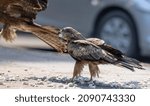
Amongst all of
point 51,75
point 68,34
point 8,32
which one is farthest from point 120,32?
point 68,34

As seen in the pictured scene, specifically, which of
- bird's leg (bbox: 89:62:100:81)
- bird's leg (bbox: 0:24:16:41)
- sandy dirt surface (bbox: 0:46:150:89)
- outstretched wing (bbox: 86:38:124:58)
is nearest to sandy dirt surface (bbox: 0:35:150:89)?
sandy dirt surface (bbox: 0:46:150:89)

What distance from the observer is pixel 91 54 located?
8.84 metres

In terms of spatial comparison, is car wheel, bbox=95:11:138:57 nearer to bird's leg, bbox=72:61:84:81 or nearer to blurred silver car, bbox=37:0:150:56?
blurred silver car, bbox=37:0:150:56

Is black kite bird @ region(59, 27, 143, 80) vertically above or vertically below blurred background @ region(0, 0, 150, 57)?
below

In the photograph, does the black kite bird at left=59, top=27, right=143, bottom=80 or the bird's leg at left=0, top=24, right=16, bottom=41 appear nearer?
the black kite bird at left=59, top=27, right=143, bottom=80

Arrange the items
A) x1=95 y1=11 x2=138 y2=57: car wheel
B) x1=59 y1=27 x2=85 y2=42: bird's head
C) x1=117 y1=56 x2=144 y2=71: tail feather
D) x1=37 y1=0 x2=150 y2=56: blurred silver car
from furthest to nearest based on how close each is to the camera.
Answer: x1=95 y1=11 x2=138 y2=57: car wheel → x1=37 y1=0 x2=150 y2=56: blurred silver car → x1=59 y1=27 x2=85 y2=42: bird's head → x1=117 y1=56 x2=144 y2=71: tail feather

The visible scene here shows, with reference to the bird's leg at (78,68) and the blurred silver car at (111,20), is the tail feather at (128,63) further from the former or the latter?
the blurred silver car at (111,20)

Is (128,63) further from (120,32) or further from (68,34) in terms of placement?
(120,32)

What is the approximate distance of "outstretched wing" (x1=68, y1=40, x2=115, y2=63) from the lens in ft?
28.9

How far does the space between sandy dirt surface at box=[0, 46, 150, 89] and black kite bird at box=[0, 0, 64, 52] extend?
510mm

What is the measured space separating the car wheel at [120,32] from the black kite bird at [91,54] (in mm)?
5684

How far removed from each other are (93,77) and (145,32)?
17.3ft

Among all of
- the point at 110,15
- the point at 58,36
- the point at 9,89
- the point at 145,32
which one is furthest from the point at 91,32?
the point at 9,89

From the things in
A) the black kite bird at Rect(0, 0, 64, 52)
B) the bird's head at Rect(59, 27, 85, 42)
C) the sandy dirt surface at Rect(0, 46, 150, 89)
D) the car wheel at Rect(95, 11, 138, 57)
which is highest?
the car wheel at Rect(95, 11, 138, 57)
